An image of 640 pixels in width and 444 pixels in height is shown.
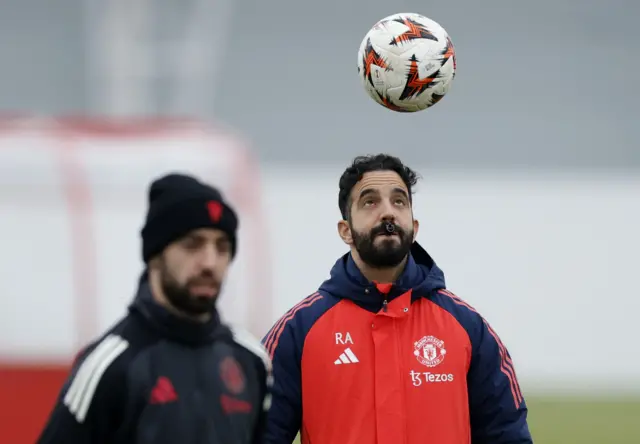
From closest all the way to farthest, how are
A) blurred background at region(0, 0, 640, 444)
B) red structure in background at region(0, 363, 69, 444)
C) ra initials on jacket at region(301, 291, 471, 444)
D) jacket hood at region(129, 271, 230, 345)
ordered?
jacket hood at region(129, 271, 230, 345) → ra initials on jacket at region(301, 291, 471, 444) → red structure in background at region(0, 363, 69, 444) → blurred background at region(0, 0, 640, 444)

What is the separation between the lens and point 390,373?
4.29 metres

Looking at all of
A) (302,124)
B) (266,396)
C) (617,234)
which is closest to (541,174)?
(617,234)

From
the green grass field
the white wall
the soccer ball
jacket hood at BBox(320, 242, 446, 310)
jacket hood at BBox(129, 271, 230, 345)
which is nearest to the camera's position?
jacket hood at BBox(129, 271, 230, 345)

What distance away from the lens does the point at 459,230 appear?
551 inches

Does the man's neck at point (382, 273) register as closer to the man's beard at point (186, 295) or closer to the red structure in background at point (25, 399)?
the man's beard at point (186, 295)

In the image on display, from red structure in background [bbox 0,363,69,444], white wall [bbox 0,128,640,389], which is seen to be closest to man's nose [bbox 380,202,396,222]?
red structure in background [bbox 0,363,69,444]

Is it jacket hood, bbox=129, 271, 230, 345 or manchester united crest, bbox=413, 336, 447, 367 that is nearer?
jacket hood, bbox=129, 271, 230, 345

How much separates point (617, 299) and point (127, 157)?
6.05 m

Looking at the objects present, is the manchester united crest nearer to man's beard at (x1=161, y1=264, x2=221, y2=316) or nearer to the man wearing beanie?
the man wearing beanie

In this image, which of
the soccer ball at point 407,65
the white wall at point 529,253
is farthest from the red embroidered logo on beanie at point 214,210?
the white wall at point 529,253

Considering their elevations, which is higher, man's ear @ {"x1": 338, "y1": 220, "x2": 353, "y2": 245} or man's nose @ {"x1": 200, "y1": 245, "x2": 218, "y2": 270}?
man's ear @ {"x1": 338, "y1": 220, "x2": 353, "y2": 245}

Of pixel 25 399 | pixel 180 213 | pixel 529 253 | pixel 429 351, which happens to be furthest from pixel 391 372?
pixel 529 253

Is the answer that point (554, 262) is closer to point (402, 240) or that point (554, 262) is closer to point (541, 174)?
point (541, 174)

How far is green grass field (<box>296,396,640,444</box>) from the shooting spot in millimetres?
10508
